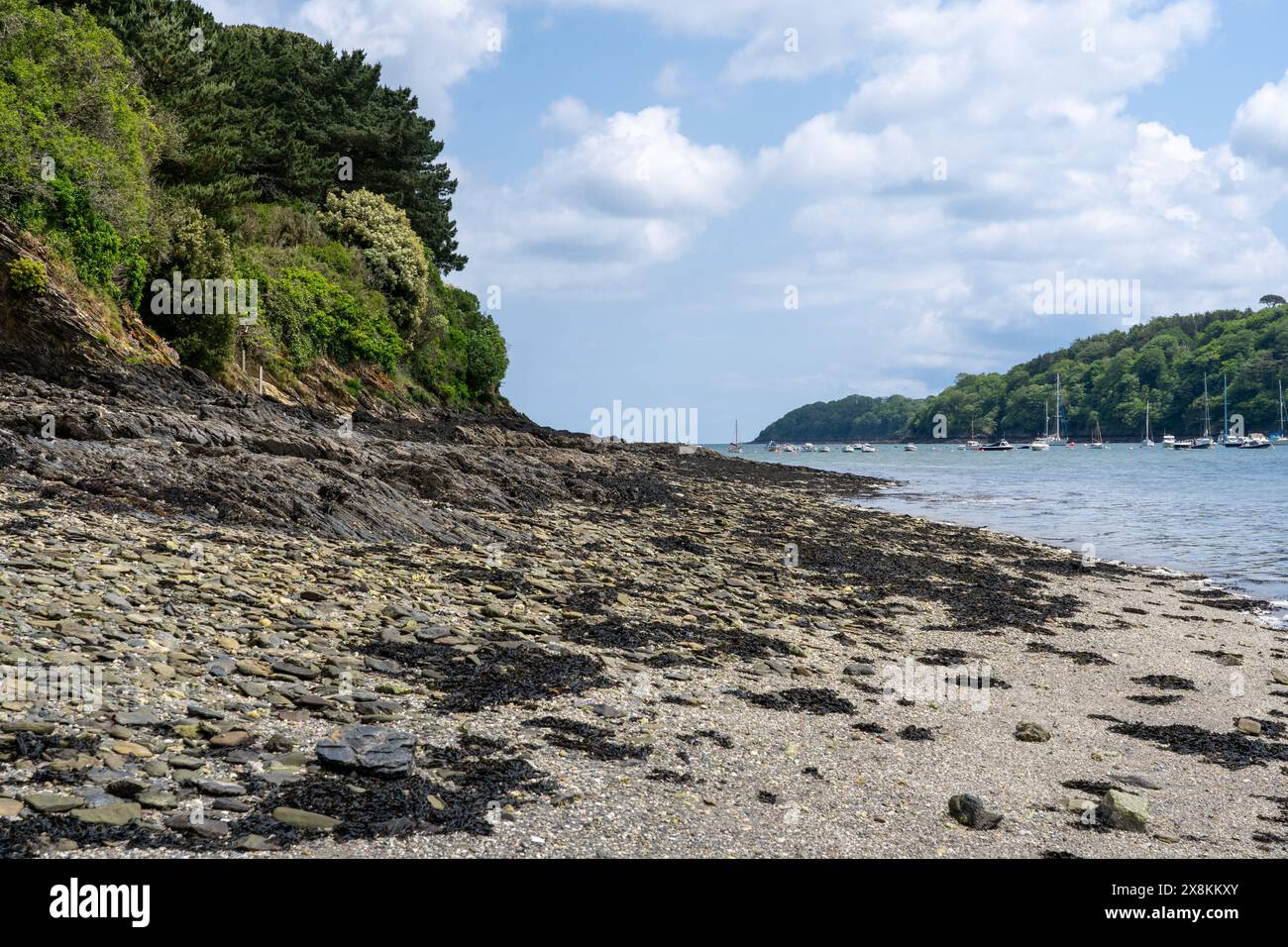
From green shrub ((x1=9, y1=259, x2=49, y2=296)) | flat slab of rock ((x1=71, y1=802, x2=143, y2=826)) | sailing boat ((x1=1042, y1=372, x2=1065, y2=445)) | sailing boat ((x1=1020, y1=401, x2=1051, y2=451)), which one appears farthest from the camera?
sailing boat ((x1=1042, y1=372, x2=1065, y2=445))

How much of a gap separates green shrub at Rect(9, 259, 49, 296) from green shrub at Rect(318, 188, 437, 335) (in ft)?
94.7

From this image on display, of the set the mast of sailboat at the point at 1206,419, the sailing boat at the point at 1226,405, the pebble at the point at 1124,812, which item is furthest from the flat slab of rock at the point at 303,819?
the mast of sailboat at the point at 1206,419

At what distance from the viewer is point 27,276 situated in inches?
981

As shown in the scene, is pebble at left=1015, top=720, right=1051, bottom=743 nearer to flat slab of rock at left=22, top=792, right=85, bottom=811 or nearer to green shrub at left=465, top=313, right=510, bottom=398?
flat slab of rock at left=22, top=792, right=85, bottom=811

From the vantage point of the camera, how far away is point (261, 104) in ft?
172

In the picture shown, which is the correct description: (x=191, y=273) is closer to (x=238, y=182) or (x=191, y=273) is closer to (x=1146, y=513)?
(x=238, y=182)

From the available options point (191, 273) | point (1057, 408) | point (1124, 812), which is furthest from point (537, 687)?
point (1057, 408)

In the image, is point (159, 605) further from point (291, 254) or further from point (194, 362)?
point (291, 254)

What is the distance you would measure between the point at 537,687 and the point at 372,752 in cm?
280

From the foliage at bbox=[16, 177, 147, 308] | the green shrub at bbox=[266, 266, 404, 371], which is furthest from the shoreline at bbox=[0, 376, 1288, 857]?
the green shrub at bbox=[266, 266, 404, 371]

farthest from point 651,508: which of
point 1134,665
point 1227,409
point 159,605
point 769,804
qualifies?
point 1227,409

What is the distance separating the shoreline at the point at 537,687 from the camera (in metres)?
6.40

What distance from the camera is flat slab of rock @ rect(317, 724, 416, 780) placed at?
22.4 feet

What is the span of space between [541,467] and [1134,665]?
2089cm
